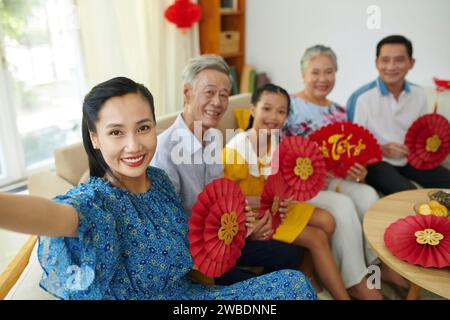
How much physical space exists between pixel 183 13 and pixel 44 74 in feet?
3.46

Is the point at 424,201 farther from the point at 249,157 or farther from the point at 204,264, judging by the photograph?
the point at 204,264

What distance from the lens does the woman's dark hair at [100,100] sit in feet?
2.68

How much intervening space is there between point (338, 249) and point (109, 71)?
1.17m

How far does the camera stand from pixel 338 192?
1807 mm

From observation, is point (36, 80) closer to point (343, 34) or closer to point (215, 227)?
point (215, 227)

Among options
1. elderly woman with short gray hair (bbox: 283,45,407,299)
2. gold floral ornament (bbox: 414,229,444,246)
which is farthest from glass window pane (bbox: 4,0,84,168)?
gold floral ornament (bbox: 414,229,444,246)

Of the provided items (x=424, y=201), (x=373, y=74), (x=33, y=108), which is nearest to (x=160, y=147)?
(x=424, y=201)

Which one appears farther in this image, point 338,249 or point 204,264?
point 338,249

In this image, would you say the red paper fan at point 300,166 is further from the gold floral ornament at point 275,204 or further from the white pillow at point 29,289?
the white pillow at point 29,289

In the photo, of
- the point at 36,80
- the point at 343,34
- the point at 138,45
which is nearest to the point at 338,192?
the point at 343,34

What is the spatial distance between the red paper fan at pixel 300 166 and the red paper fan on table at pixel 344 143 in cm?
16

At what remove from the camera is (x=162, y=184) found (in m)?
1.01

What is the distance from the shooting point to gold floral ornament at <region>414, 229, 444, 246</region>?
108 centimetres

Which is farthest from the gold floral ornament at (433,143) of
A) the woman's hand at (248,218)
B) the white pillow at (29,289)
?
the white pillow at (29,289)
